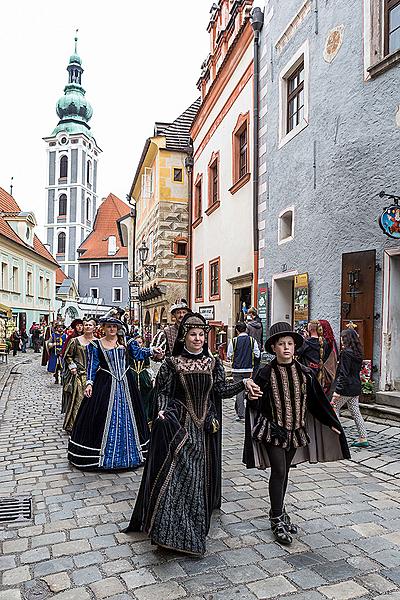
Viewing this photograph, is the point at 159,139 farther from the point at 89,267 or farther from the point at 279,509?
the point at 89,267

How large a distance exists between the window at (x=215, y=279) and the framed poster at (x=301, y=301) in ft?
21.5

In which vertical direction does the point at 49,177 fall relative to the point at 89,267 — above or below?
above

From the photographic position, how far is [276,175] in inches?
492

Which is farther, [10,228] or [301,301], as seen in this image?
[10,228]

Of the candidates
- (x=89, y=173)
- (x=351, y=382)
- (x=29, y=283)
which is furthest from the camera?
(x=89, y=173)

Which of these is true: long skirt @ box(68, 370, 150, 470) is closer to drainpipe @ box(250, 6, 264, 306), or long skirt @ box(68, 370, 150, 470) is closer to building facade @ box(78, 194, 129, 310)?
drainpipe @ box(250, 6, 264, 306)

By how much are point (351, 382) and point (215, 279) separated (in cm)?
1146

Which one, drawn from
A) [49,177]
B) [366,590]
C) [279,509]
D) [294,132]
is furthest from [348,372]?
[49,177]

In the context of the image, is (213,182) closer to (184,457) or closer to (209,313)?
(209,313)

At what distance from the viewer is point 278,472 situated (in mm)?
4121

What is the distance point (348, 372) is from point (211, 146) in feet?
44.0

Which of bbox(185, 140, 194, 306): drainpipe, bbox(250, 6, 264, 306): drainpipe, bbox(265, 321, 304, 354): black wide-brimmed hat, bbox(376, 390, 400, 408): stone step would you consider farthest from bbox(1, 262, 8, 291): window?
bbox(265, 321, 304, 354): black wide-brimmed hat

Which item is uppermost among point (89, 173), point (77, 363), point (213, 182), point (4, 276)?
point (89, 173)

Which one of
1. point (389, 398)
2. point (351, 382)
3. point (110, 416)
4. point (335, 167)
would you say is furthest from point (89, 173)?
point (110, 416)
